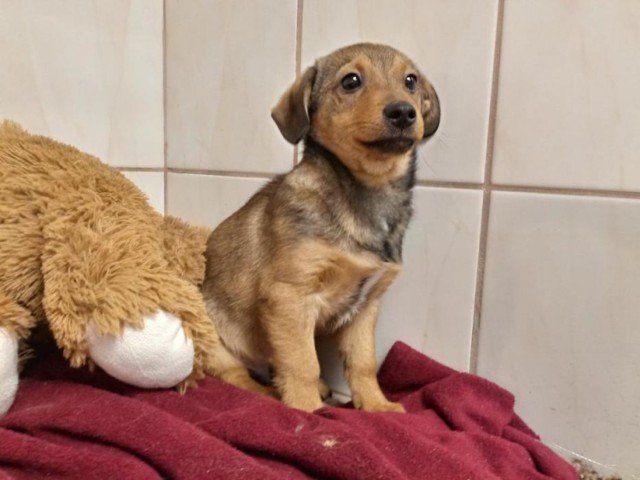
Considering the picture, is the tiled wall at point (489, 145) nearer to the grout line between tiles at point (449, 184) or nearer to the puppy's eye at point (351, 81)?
A: the grout line between tiles at point (449, 184)

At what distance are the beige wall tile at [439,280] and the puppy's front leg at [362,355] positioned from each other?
0.25ft

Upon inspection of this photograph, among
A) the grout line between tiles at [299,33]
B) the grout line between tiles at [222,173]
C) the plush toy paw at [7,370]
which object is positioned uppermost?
the grout line between tiles at [299,33]

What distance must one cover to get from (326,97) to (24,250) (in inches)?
21.7

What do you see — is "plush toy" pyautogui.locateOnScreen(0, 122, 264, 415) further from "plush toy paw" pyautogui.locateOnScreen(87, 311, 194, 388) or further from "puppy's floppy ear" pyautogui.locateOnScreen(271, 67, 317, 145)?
"puppy's floppy ear" pyautogui.locateOnScreen(271, 67, 317, 145)

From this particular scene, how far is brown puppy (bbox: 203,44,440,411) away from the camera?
97 cm

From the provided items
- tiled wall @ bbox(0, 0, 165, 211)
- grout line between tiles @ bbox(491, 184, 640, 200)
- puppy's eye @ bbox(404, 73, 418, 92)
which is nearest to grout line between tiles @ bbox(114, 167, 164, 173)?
tiled wall @ bbox(0, 0, 165, 211)

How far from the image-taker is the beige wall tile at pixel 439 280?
3.57 feet

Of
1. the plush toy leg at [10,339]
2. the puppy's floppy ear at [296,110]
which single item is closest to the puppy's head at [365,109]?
the puppy's floppy ear at [296,110]

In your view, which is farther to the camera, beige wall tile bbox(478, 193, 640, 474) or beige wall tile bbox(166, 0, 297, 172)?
beige wall tile bbox(166, 0, 297, 172)

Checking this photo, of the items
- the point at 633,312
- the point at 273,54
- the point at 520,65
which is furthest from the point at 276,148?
the point at 633,312

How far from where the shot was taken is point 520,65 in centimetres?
101

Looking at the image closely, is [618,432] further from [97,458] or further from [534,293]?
[97,458]

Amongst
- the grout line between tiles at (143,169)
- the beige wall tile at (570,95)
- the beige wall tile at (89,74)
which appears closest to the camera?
the beige wall tile at (570,95)

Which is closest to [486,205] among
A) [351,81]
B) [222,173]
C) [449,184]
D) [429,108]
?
[449,184]
